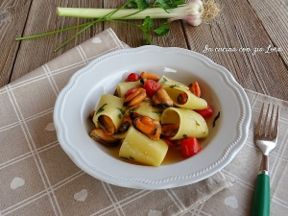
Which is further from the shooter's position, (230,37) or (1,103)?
(230,37)

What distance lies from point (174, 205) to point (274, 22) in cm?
82

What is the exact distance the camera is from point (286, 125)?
2.85 ft

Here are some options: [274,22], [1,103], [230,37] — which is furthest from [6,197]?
[274,22]

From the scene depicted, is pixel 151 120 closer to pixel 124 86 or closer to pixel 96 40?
pixel 124 86

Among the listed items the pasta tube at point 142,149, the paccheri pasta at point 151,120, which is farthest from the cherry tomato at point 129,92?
the pasta tube at point 142,149

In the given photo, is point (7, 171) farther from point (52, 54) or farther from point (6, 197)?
point (52, 54)

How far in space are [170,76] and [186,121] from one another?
21cm

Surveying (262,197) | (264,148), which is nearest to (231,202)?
(262,197)

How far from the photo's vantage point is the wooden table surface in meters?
1.05

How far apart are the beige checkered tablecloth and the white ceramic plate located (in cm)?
6

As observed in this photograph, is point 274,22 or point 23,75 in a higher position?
point 274,22

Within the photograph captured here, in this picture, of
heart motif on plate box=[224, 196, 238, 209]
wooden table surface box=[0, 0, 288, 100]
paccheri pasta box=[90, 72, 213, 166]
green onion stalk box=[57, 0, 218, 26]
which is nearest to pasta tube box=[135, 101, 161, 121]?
paccheri pasta box=[90, 72, 213, 166]

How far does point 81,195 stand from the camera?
0.73 m

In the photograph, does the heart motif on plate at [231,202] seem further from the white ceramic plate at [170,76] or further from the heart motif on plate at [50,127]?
the heart motif on plate at [50,127]
